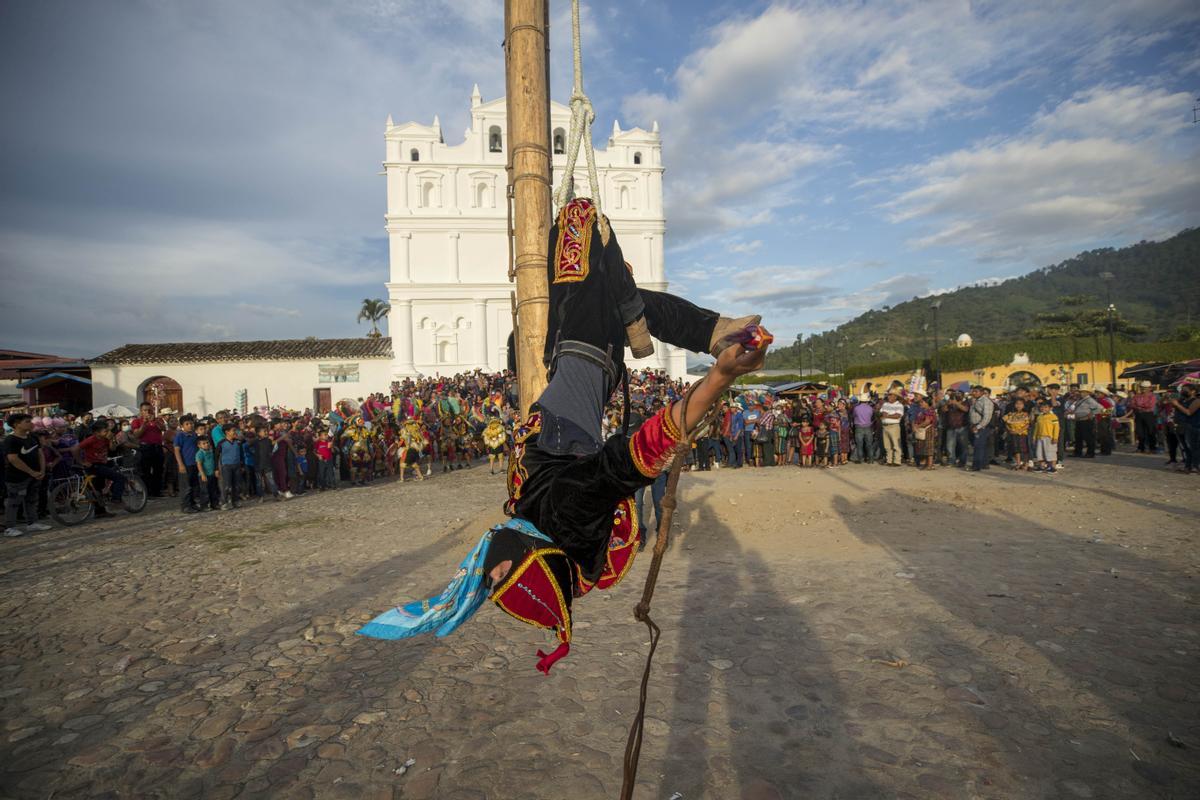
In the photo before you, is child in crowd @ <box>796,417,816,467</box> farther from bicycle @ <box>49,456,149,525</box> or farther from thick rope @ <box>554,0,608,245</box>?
bicycle @ <box>49,456,149,525</box>

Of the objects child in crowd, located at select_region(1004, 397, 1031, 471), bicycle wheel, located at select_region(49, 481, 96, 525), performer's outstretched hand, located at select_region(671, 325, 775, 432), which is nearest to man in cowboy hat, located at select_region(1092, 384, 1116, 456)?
child in crowd, located at select_region(1004, 397, 1031, 471)

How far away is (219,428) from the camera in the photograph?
12.3 metres

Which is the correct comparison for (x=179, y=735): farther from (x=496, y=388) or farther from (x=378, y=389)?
(x=378, y=389)

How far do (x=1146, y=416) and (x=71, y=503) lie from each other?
26832 millimetres

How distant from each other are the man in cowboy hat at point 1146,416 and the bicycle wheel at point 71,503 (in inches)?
1035

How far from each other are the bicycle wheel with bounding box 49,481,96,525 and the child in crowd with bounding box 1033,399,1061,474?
812 inches

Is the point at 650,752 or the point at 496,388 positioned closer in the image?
the point at 650,752

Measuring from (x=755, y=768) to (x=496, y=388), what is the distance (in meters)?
24.2

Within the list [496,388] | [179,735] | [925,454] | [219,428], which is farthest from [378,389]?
[179,735]

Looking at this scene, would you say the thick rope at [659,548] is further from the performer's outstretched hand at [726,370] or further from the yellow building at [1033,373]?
the yellow building at [1033,373]

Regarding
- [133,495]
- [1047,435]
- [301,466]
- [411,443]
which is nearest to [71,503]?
[133,495]

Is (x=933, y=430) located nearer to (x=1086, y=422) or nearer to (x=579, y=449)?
(x=1086, y=422)

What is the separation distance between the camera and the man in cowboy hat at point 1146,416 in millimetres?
16438

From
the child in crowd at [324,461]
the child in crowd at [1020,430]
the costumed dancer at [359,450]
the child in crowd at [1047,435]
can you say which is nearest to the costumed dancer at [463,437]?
the costumed dancer at [359,450]
